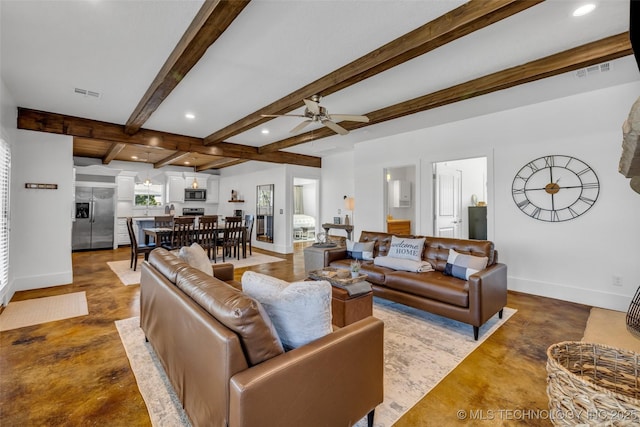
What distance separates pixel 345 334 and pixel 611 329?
3.25 meters

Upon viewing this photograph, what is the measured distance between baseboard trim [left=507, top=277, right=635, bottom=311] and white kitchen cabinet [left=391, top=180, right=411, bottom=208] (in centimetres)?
304

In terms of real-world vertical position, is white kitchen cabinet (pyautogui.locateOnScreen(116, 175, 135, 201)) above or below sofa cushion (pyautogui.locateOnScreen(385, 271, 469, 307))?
above

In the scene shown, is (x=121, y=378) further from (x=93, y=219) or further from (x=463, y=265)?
(x=93, y=219)

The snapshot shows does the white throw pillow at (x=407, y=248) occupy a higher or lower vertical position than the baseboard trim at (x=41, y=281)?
higher

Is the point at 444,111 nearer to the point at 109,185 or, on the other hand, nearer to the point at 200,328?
the point at 200,328

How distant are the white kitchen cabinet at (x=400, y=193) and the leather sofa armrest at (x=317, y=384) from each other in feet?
18.3

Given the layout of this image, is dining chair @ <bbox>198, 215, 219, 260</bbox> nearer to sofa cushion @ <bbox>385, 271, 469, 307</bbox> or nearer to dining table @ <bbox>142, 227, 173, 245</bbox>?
dining table @ <bbox>142, 227, 173, 245</bbox>

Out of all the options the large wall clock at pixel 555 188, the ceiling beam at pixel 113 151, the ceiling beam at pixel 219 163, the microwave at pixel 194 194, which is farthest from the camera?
the microwave at pixel 194 194

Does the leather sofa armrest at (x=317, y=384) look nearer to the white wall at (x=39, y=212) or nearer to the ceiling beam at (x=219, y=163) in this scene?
the white wall at (x=39, y=212)

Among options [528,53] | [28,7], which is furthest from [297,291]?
[528,53]

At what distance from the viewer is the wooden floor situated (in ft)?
5.55

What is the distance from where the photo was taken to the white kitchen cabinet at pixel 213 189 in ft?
33.3

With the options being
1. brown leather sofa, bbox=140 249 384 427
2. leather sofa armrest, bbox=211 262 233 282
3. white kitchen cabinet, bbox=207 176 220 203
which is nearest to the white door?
leather sofa armrest, bbox=211 262 233 282

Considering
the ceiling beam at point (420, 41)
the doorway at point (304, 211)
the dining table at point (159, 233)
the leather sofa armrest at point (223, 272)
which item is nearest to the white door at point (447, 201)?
the ceiling beam at point (420, 41)
